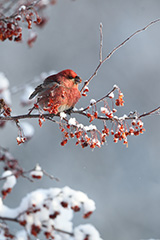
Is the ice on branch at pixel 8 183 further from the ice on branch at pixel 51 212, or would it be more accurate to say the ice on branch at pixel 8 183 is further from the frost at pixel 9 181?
the ice on branch at pixel 51 212

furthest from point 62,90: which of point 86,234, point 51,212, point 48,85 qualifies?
point 86,234

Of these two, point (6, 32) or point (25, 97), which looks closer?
point (6, 32)

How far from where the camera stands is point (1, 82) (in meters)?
3.53

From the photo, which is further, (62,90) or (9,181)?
(62,90)

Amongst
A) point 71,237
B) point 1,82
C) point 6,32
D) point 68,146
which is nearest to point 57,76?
point 6,32

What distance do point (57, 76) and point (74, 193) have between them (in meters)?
1.09

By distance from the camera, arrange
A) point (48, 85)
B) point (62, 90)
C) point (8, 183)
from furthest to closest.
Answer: point (48, 85), point (62, 90), point (8, 183)

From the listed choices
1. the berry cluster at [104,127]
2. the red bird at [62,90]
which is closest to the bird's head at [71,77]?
the red bird at [62,90]

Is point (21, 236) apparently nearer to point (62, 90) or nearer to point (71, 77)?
point (62, 90)

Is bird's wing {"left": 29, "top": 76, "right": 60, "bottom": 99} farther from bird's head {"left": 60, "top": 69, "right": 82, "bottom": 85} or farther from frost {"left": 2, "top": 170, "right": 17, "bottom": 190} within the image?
frost {"left": 2, "top": 170, "right": 17, "bottom": 190}

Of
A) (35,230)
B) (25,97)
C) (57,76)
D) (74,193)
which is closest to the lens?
(35,230)

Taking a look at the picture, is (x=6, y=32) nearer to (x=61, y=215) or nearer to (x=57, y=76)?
(x=57, y=76)

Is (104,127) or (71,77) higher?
(71,77)

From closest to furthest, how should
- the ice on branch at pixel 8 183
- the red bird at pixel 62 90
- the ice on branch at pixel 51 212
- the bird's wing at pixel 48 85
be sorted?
the ice on branch at pixel 51 212 → the ice on branch at pixel 8 183 → the red bird at pixel 62 90 → the bird's wing at pixel 48 85
